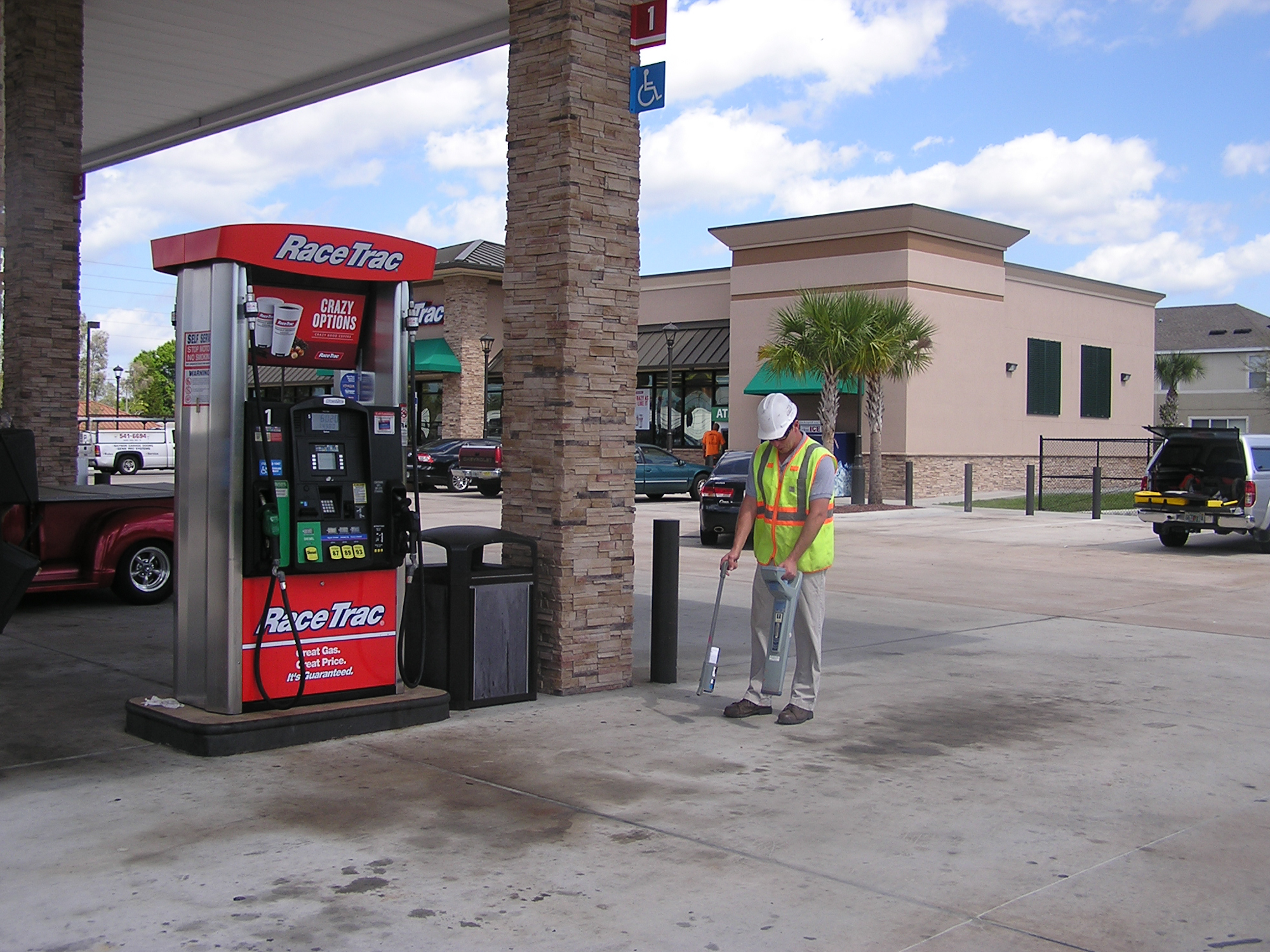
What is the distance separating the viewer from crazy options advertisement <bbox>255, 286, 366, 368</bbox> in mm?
6750

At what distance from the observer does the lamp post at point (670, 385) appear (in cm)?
3531

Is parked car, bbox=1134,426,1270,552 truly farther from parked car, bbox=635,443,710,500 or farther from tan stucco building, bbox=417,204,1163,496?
parked car, bbox=635,443,710,500

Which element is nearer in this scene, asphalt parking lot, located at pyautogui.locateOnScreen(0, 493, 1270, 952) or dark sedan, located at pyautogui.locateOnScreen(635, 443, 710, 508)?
asphalt parking lot, located at pyautogui.locateOnScreen(0, 493, 1270, 952)

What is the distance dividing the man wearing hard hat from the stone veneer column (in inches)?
1397

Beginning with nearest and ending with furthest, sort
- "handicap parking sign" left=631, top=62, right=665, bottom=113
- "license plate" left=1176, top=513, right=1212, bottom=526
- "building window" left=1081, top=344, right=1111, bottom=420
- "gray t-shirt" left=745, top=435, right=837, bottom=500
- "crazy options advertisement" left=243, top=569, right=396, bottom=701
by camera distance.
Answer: "crazy options advertisement" left=243, top=569, right=396, bottom=701 < "gray t-shirt" left=745, top=435, right=837, bottom=500 < "handicap parking sign" left=631, top=62, right=665, bottom=113 < "license plate" left=1176, top=513, right=1212, bottom=526 < "building window" left=1081, top=344, right=1111, bottom=420

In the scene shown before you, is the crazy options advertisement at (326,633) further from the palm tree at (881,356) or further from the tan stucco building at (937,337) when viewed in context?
the tan stucco building at (937,337)

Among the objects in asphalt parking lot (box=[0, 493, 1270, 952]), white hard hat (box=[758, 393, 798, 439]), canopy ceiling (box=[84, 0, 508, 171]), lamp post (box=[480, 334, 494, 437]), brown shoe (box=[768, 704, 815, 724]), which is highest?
canopy ceiling (box=[84, 0, 508, 171])

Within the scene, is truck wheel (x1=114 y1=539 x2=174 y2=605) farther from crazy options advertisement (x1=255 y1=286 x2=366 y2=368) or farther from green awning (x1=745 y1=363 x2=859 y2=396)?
green awning (x1=745 y1=363 x2=859 y2=396)

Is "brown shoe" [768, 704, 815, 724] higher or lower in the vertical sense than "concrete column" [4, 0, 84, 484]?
lower

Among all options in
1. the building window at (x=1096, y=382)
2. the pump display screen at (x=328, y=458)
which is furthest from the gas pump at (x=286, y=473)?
the building window at (x=1096, y=382)

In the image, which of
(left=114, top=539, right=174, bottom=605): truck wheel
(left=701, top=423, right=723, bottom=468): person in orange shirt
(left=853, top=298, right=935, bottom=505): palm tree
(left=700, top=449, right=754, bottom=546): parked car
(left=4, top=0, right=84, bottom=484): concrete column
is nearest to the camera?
(left=114, top=539, right=174, bottom=605): truck wheel

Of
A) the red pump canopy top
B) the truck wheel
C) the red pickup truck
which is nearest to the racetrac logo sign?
the red pump canopy top

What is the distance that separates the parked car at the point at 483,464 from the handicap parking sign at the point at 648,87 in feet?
73.5

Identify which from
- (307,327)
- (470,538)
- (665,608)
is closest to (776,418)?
(665,608)
